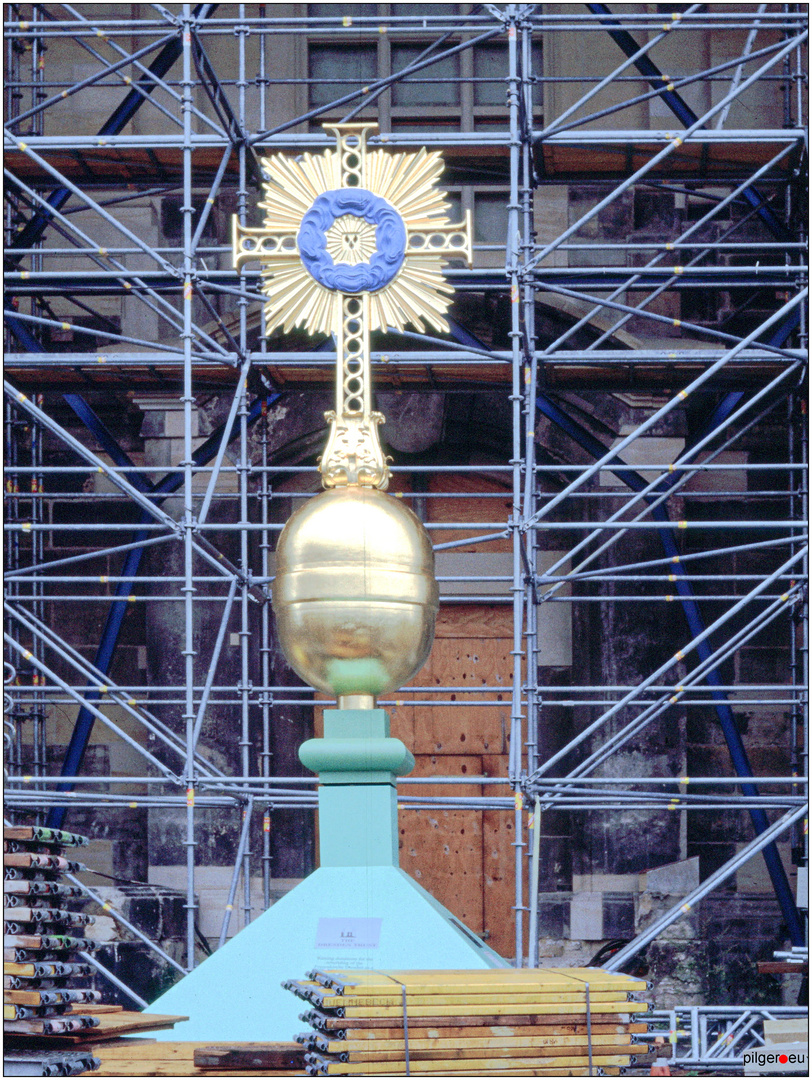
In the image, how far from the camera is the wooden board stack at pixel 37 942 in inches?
259

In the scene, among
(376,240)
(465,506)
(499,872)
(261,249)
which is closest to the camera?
(376,240)

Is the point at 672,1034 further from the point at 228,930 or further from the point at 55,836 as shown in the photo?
the point at 55,836

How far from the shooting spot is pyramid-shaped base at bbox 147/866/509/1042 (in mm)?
7117

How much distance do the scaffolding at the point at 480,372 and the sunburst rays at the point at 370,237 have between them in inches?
93.3

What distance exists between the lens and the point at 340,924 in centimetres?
722

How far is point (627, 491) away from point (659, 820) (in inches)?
79.5

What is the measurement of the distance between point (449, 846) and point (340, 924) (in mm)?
4899

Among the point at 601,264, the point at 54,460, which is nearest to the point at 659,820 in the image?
the point at 601,264

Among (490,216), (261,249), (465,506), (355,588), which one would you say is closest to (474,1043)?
(355,588)

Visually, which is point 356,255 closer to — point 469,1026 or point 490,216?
point 469,1026

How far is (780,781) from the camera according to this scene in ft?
32.9

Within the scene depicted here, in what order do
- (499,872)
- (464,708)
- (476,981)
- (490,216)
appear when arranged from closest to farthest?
(476,981) → (499,872) → (464,708) → (490,216)

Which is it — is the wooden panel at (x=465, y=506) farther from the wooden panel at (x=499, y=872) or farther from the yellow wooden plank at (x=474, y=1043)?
the yellow wooden plank at (x=474, y=1043)

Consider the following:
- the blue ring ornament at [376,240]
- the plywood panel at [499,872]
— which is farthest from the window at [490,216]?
the blue ring ornament at [376,240]
